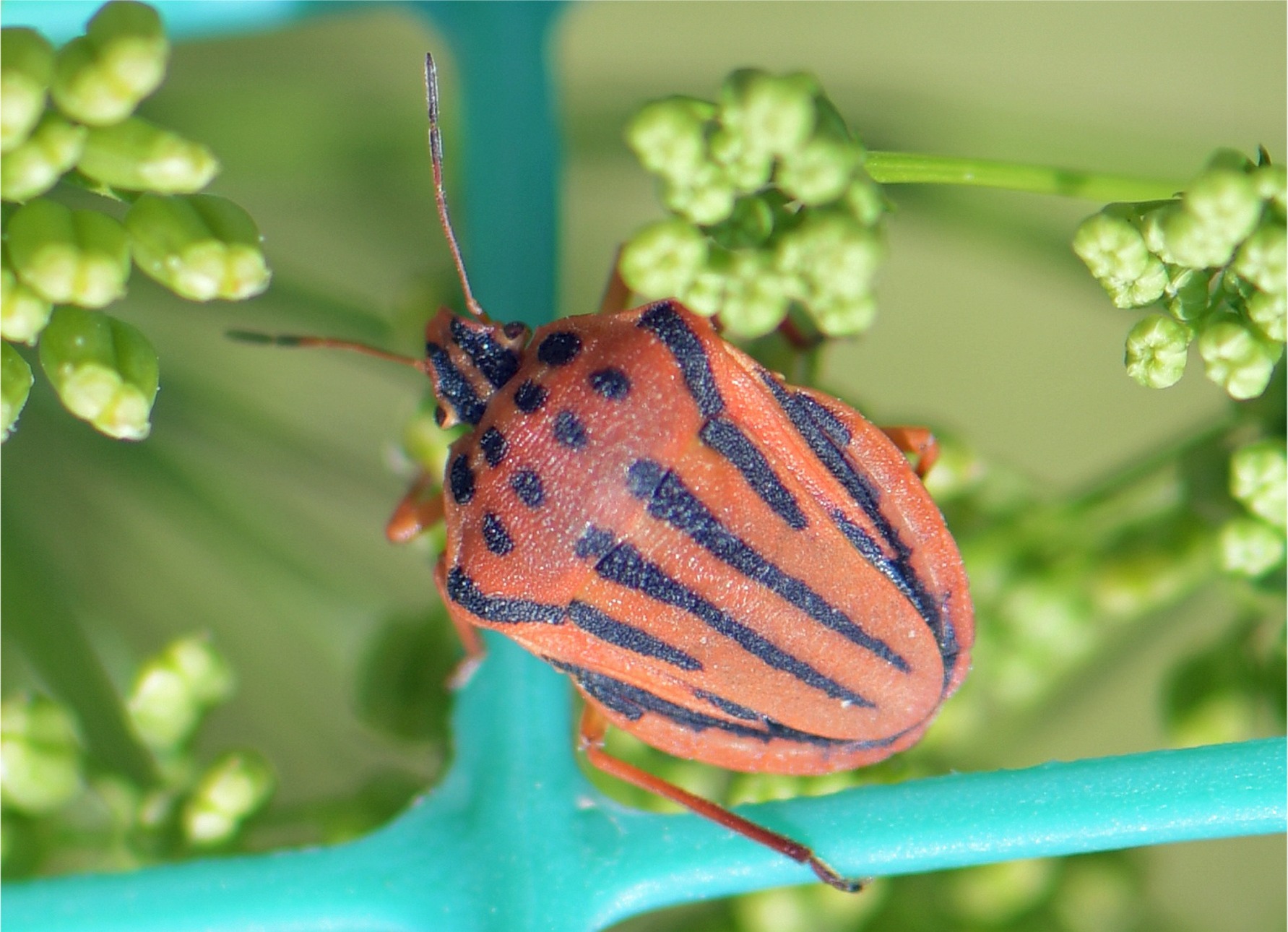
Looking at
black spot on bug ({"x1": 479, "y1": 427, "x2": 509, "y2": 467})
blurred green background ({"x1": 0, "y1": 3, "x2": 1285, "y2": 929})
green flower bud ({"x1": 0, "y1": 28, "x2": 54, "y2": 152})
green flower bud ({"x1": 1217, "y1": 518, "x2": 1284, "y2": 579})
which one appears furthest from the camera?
blurred green background ({"x1": 0, "y1": 3, "x2": 1285, "y2": 929})

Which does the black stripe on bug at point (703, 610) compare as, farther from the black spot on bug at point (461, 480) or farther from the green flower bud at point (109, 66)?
the green flower bud at point (109, 66)

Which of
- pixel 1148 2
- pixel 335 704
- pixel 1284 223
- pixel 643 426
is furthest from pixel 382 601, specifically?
pixel 1148 2

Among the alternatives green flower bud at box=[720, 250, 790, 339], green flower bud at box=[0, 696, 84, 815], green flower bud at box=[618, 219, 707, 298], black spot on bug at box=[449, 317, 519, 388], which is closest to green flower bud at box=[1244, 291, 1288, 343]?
green flower bud at box=[720, 250, 790, 339]

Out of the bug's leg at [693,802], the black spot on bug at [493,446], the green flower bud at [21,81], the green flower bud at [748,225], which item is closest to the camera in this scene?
the green flower bud at [21,81]

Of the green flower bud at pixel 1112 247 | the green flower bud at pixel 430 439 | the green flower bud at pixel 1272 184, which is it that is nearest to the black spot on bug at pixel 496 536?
the green flower bud at pixel 430 439

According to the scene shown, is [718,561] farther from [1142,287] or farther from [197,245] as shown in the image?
[197,245]

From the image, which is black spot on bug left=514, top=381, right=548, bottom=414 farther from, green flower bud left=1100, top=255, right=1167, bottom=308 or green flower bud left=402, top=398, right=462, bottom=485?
green flower bud left=1100, top=255, right=1167, bottom=308
